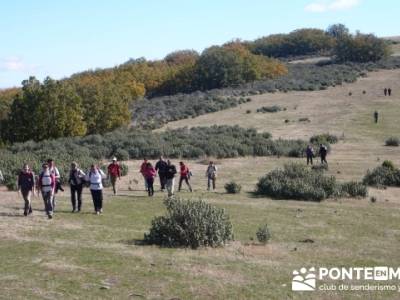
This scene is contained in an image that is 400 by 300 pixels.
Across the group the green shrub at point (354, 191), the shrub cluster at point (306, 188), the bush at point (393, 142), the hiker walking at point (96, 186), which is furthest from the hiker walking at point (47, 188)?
the bush at point (393, 142)

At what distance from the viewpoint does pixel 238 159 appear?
142 ft

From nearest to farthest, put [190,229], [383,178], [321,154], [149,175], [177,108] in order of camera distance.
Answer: [190,229] → [149,175] → [383,178] → [321,154] → [177,108]

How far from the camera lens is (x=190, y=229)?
16.0 meters

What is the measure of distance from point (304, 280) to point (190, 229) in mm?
3868

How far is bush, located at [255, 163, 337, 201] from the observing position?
27547mm

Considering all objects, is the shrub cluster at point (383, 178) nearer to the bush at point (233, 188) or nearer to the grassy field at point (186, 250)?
the grassy field at point (186, 250)

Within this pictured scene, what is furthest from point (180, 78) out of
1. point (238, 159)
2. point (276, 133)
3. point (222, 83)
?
point (238, 159)

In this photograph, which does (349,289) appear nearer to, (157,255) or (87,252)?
(157,255)

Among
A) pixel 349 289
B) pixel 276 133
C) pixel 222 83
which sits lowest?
pixel 349 289

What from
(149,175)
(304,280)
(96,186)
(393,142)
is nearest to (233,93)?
(393,142)

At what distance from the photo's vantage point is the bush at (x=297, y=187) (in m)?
27.5

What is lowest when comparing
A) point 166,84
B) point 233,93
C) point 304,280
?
point 304,280

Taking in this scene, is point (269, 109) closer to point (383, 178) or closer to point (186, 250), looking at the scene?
point (383, 178)

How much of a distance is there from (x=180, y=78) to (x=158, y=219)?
96939 mm
